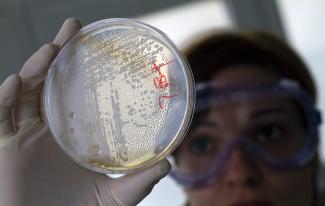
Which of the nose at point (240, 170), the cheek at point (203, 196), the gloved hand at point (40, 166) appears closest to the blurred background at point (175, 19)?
the cheek at point (203, 196)

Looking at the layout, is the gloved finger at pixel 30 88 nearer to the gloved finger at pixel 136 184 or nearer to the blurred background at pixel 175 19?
the gloved finger at pixel 136 184

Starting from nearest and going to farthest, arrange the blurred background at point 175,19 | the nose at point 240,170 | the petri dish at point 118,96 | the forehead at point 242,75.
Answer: the petri dish at point 118,96
the nose at point 240,170
the forehead at point 242,75
the blurred background at point 175,19

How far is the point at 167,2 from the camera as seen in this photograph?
243cm

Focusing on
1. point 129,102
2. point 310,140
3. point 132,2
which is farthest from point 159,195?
point 129,102

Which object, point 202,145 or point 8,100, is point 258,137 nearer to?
point 202,145

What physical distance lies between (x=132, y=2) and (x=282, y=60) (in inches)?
41.9

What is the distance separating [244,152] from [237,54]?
30 centimetres

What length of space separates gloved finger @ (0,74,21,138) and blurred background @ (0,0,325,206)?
1131 mm

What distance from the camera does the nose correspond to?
4.55ft

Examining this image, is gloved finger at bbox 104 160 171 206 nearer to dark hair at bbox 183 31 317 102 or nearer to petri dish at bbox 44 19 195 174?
petri dish at bbox 44 19 195 174

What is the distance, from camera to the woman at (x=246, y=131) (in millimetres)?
1428

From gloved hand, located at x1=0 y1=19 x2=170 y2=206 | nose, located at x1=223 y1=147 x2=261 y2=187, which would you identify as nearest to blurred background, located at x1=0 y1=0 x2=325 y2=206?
Answer: nose, located at x1=223 y1=147 x2=261 y2=187

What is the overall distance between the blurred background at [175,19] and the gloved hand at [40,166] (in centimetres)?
108

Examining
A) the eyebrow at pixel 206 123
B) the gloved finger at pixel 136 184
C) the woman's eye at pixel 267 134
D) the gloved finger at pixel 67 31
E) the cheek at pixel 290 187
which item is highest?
the gloved finger at pixel 67 31
